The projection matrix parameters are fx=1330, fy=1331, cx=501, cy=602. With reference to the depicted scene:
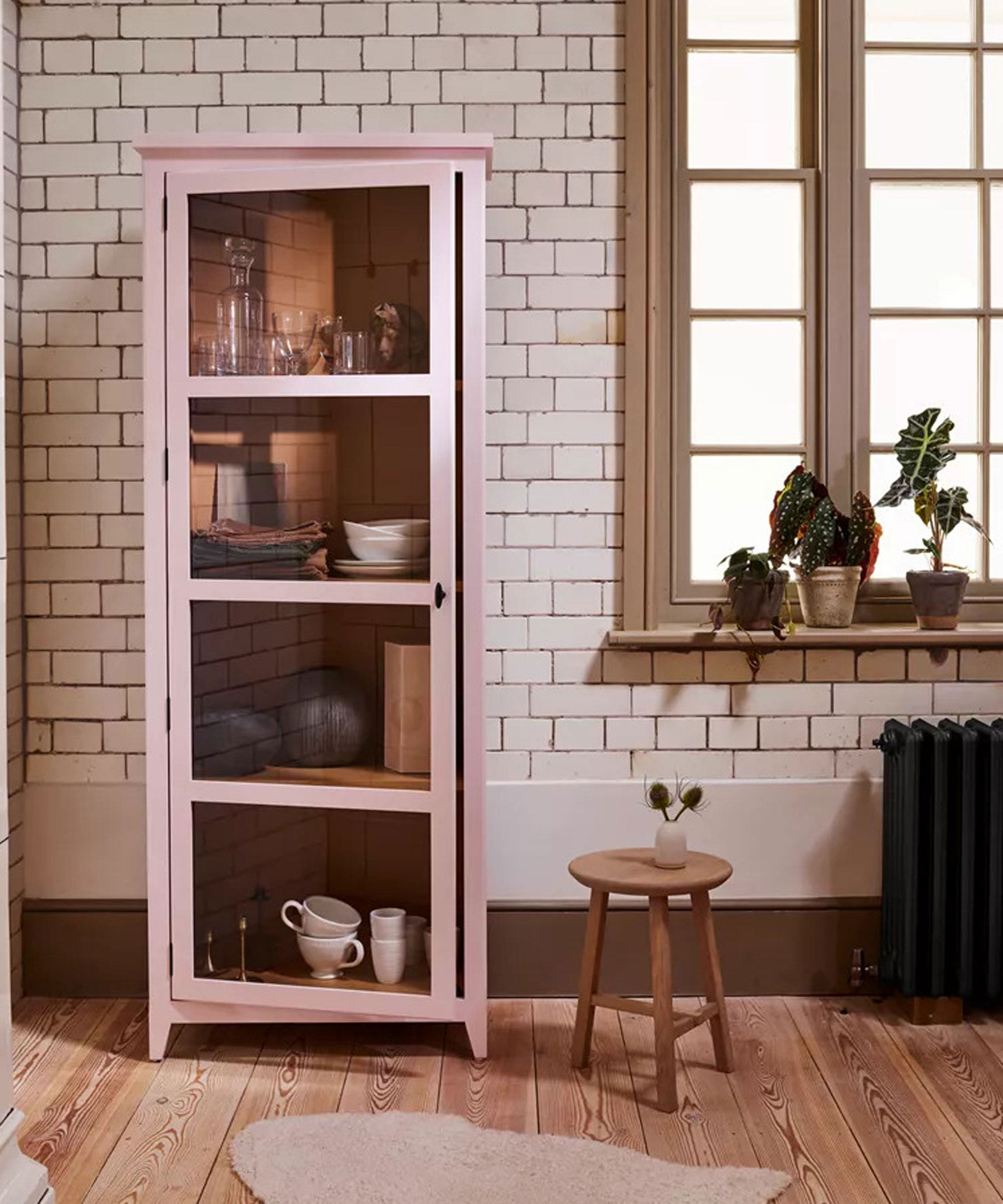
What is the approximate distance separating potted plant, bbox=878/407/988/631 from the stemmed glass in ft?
5.09

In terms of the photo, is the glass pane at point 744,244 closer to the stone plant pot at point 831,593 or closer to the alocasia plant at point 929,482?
the alocasia plant at point 929,482

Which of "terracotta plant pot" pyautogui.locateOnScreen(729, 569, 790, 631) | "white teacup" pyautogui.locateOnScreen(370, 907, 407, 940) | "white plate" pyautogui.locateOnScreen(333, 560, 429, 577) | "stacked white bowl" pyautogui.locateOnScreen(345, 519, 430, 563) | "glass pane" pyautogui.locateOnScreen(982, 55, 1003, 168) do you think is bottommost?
"white teacup" pyautogui.locateOnScreen(370, 907, 407, 940)

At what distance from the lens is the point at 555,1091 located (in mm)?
3012

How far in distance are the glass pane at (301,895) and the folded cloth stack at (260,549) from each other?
57 centimetres

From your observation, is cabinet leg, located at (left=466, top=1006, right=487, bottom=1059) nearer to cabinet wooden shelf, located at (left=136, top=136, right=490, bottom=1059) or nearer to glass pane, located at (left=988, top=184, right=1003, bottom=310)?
cabinet wooden shelf, located at (left=136, top=136, right=490, bottom=1059)

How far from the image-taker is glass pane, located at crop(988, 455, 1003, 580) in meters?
3.72

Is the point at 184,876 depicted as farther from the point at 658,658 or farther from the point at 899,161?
the point at 899,161

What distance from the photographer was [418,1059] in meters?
3.20

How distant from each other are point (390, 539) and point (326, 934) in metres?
0.98

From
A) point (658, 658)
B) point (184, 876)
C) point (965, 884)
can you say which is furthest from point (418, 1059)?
point (965, 884)

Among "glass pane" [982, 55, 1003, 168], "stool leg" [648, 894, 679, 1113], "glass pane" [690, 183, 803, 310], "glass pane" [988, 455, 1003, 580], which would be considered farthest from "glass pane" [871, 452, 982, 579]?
"stool leg" [648, 894, 679, 1113]

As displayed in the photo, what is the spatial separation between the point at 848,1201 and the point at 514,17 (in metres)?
2.95

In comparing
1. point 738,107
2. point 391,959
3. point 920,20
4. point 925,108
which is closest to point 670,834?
point 391,959

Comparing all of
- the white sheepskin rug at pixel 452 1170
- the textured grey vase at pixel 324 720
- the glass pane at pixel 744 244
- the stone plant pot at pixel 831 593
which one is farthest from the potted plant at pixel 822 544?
the white sheepskin rug at pixel 452 1170
